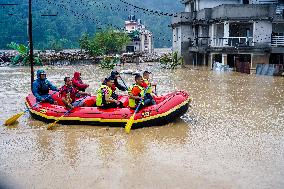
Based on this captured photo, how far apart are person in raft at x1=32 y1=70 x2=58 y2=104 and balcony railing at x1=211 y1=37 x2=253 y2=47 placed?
20.4m

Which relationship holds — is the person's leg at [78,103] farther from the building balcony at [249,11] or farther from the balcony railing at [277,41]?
the balcony railing at [277,41]

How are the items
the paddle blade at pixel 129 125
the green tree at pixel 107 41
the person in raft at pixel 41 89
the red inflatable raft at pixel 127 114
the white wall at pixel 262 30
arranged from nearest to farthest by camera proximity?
1. the paddle blade at pixel 129 125
2. the red inflatable raft at pixel 127 114
3. the person in raft at pixel 41 89
4. the white wall at pixel 262 30
5. the green tree at pixel 107 41

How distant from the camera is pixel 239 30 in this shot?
3306 cm

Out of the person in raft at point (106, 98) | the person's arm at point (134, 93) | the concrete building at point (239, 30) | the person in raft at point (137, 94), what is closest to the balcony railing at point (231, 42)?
the concrete building at point (239, 30)

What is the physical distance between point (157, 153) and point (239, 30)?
26537 millimetres

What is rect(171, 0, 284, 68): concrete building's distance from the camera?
29.6 m

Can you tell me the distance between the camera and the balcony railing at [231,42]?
98.7 feet

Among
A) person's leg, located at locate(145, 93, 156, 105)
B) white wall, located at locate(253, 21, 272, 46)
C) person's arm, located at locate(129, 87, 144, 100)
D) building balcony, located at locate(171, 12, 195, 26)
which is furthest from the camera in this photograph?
building balcony, located at locate(171, 12, 195, 26)

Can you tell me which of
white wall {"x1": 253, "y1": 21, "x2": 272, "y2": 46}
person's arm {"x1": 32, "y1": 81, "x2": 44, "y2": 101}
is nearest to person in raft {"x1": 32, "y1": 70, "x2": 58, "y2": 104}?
person's arm {"x1": 32, "y1": 81, "x2": 44, "y2": 101}

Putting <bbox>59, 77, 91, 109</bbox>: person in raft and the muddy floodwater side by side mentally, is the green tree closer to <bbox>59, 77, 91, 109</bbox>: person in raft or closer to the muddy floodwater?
the muddy floodwater

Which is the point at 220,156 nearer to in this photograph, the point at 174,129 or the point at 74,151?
the point at 174,129

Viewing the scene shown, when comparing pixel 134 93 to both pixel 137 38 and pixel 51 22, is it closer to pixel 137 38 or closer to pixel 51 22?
pixel 137 38

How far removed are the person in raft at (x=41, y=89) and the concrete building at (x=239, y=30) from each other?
19673 millimetres

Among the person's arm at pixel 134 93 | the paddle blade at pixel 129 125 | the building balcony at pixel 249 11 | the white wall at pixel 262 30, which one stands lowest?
the paddle blade at pixel 129 125
